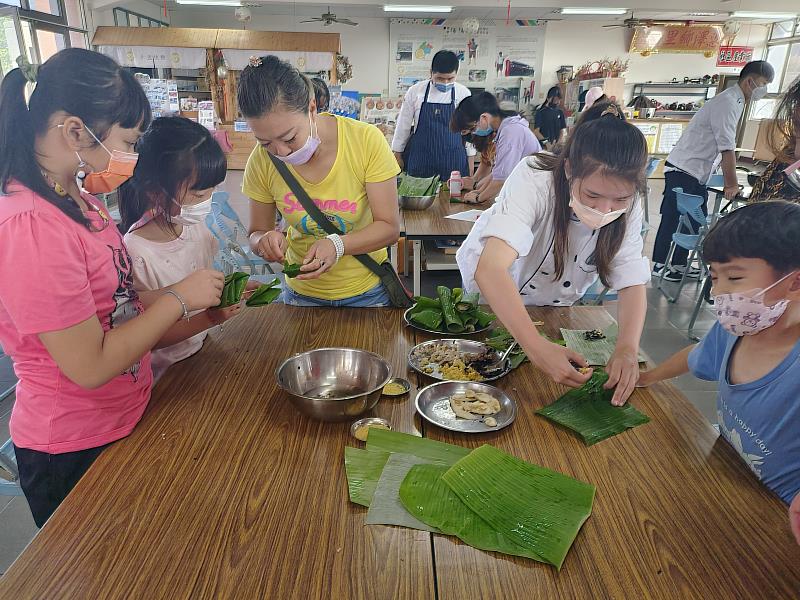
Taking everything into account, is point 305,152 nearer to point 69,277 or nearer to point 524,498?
point 69,277

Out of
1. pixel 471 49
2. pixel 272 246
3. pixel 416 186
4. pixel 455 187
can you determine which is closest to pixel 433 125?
pixel 455 187

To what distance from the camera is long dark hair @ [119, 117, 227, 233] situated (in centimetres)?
160

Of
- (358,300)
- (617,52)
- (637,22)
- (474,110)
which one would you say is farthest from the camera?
(617,52)

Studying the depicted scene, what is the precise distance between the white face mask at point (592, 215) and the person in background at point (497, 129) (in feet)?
7.67

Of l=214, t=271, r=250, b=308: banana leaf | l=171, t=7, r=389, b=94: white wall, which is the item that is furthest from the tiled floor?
l=171, t=7, r=389, b=94: white wall

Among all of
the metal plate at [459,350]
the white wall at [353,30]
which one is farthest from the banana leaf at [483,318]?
the white wall at [353,30]

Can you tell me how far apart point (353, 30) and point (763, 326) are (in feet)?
39.7

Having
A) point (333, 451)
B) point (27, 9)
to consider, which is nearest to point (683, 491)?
point (333, 451)

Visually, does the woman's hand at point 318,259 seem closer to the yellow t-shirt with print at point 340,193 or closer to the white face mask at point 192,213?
the yellow t-shirt with print at point 340,193

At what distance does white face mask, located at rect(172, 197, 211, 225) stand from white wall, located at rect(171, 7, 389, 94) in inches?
442

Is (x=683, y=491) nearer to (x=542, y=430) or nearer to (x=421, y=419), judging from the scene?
(x=542, y=430)

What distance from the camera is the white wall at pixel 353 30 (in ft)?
37.4

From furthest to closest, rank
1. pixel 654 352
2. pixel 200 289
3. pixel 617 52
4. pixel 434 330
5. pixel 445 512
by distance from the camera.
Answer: pixel 617 52 → pixel 654 352 → pixel 434 330 → pixel 200 289 → pixel 445 512

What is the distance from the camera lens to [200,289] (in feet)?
4.55
